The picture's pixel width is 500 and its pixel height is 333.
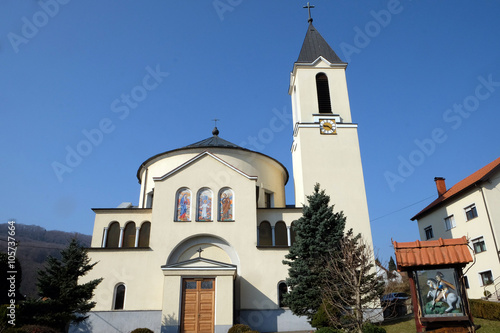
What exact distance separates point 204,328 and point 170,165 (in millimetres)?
12580

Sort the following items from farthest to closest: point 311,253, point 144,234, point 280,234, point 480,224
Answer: point 480,224, point 280,234, point 144,234, point 311,253

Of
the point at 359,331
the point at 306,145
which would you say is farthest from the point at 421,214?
the point at 359,331

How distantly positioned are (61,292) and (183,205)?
8.59m

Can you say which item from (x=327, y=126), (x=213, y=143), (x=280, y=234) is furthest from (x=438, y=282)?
(x=213, y=143)

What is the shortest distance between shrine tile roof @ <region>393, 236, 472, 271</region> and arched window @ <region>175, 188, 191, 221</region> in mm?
13995

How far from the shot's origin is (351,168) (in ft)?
81.6

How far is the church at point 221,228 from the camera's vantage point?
1905 centimetres

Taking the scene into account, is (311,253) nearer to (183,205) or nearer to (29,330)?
(183,205)

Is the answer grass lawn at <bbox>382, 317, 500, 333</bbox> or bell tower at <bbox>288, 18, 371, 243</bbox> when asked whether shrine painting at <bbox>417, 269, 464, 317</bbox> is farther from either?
bell tower at <bbox>288, 18, 371, 243</bbox>

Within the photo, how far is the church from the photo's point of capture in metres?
19.0

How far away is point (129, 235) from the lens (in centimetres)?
2308

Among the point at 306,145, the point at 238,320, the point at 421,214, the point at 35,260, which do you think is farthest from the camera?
the point at 35,260

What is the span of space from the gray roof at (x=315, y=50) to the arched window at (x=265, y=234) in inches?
541

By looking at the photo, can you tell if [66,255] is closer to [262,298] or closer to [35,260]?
[262,298]
